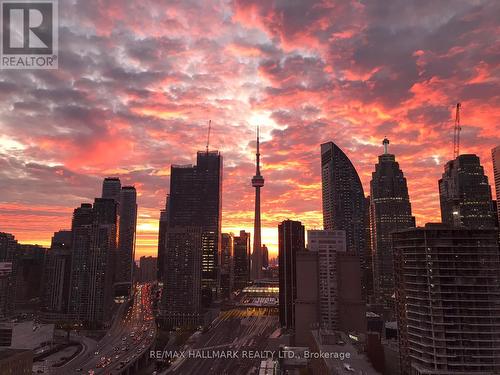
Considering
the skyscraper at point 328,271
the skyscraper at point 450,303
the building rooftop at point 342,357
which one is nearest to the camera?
the skyscraper at point 450,303

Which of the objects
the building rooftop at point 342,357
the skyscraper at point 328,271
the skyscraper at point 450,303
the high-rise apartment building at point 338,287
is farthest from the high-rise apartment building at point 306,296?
the skyscraper at point 450,303

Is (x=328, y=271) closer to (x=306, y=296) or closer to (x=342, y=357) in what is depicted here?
(x=306, y=296)

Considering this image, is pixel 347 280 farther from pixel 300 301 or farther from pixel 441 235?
pixel 441 235

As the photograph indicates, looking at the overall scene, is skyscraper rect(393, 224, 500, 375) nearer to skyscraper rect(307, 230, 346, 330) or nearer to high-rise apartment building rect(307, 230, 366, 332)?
high-rise apartment building rect(307, 230, 366, 332)

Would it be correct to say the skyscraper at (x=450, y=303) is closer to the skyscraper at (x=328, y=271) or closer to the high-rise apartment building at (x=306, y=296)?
the high-rise apartment building at (x=306, y=296)

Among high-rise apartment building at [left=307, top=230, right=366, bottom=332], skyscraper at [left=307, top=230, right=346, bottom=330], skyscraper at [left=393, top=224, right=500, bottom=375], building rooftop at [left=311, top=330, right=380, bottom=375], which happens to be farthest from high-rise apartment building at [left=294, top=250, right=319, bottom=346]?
skyscraper at [left=393, top=224, right=500, bottom=375]

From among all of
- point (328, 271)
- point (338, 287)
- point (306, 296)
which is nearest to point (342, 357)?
point (306, 296)

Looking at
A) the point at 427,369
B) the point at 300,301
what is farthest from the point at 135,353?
the point at 427,369

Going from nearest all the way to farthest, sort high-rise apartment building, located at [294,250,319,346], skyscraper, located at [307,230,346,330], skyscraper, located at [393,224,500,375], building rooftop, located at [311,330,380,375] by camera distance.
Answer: skyscraper, located at [393,224,500,375] < building rooftop, located at [311,330,380,375] < high-rise apartment building, located at [294,250,319,346] < skyscraper, located at [307,230,346,330]
